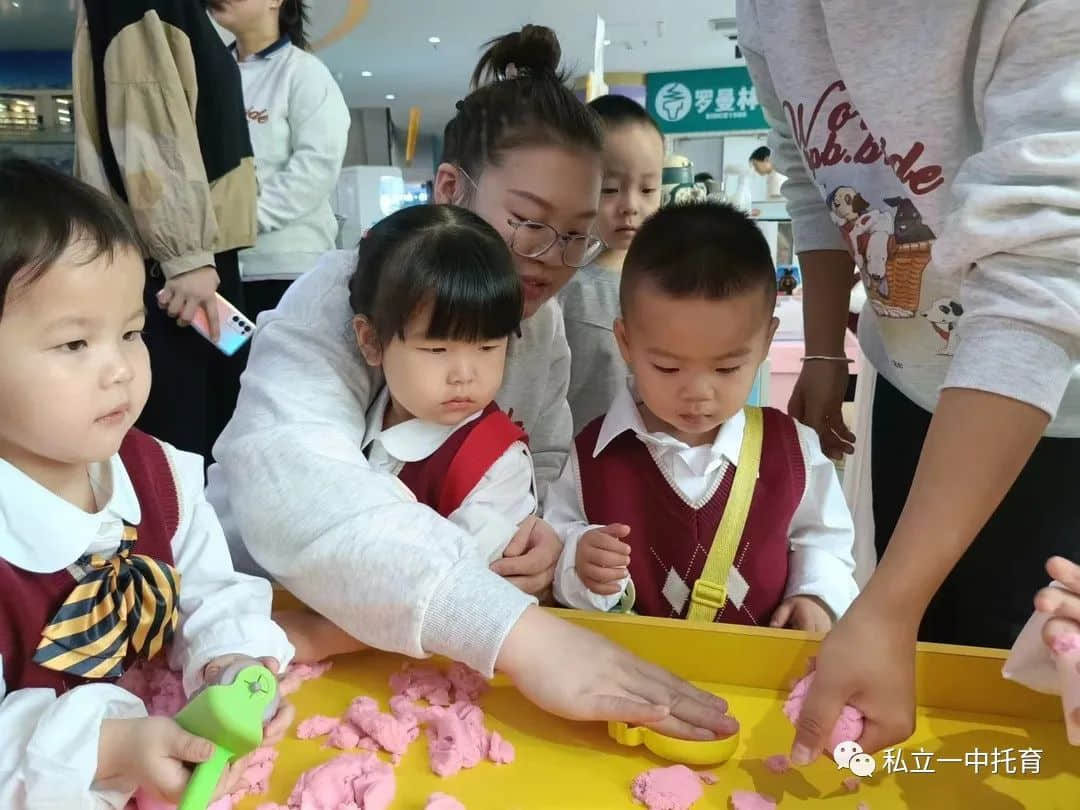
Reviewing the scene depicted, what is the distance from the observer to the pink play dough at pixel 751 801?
1.73 ft

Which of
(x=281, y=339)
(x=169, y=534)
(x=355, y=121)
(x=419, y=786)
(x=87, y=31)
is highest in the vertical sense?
(x=355, y=121)

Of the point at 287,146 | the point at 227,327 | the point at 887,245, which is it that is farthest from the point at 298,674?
the point at 287,146

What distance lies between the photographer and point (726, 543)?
2.78 feet

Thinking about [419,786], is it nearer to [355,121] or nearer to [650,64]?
[650,64]

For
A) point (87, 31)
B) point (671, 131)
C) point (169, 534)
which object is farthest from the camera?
point (671, 131)

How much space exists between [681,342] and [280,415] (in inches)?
15.7

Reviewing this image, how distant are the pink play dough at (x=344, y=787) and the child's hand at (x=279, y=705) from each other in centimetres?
5

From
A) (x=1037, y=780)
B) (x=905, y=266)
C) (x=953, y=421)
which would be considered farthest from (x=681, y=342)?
(x=1037, y=780)

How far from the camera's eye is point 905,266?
76 centimetres

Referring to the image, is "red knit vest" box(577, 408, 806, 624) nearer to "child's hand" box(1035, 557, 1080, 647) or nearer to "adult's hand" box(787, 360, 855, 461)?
"adult's hand" box(787, 360, 855, 461)

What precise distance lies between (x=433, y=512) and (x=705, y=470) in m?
0.32

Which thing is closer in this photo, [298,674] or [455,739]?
[455,739]

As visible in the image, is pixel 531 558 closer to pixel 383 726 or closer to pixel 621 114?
pixel 383 726

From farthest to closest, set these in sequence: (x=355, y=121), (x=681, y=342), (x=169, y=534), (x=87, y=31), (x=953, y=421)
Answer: (x=355, y=121) → (x=87, y=31) → (x=681, y=342) → (x=169, y=534) → (x=953, y=421)
